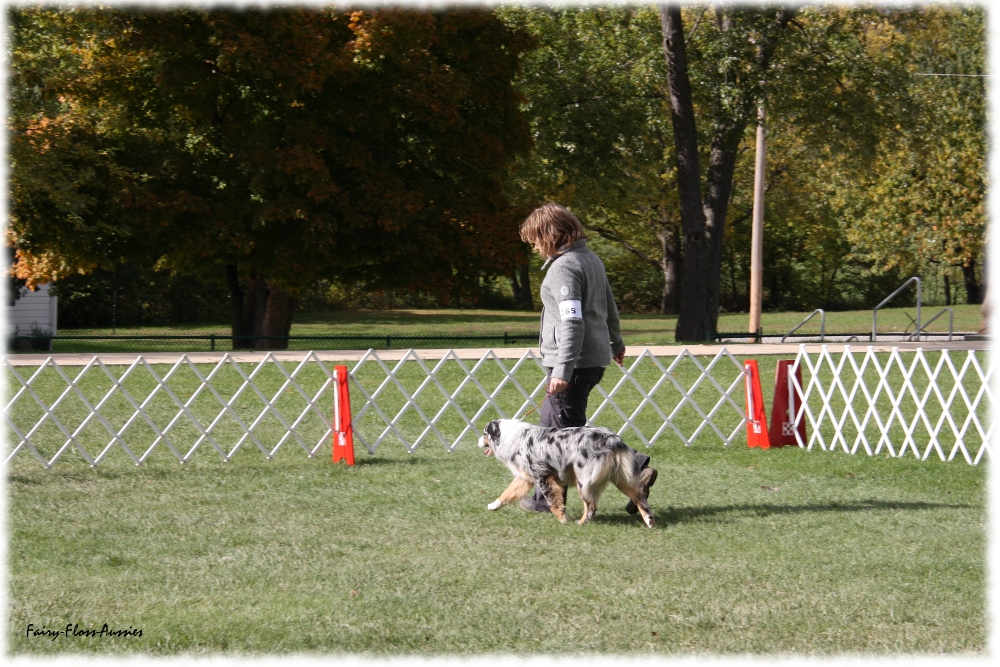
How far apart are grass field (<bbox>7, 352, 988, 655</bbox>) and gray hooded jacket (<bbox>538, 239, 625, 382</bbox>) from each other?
95cm

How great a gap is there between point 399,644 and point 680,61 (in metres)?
17.9

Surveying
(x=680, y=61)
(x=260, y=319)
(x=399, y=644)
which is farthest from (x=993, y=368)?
(x=260, y=319)

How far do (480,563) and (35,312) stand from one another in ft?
77.1

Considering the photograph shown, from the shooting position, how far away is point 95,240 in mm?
19078

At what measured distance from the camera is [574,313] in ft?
20.2

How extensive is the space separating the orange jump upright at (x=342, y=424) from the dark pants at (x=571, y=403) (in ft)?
8.23

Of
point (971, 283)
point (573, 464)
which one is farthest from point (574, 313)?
point (971, 283)


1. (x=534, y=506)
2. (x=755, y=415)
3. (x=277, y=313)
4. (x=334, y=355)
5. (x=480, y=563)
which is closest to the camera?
(x=480, y=563)

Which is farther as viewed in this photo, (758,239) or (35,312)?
(35,312)

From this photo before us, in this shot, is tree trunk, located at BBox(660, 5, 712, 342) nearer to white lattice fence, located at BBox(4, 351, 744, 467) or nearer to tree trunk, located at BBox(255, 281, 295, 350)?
white lattice fence, located at BBox(4, 351, 744, 467)

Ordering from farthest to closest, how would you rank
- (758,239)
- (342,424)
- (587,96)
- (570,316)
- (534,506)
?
(758,239)
(587,96)
(342,424)
(534,506)
(570,316)

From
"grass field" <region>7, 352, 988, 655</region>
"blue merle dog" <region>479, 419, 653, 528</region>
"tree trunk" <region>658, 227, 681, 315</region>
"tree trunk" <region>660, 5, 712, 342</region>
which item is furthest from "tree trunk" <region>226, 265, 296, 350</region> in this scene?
"tree trunk" <region>658, 227, 681, 315</region>

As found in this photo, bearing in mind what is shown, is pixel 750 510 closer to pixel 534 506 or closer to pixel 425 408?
pixel 534 506

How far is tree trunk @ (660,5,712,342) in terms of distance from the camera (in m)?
20.6
